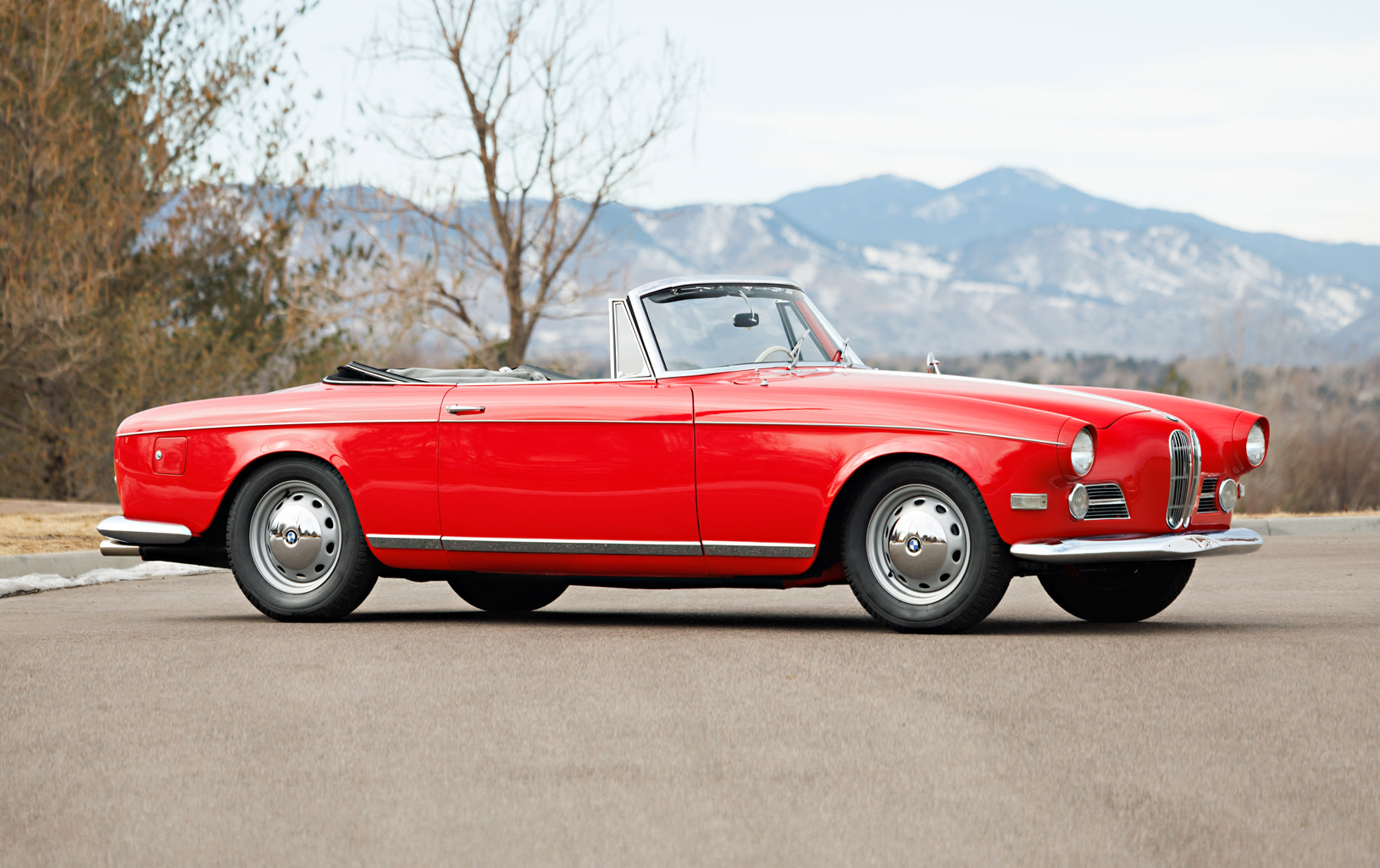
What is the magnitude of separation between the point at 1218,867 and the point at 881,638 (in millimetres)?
3324

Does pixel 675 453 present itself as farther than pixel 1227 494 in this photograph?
No

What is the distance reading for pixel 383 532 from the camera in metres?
7.96

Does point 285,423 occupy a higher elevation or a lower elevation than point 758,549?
higher

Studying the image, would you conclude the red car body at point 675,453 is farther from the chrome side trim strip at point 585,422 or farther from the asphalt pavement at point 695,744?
the asphalt pavement at point 695,744

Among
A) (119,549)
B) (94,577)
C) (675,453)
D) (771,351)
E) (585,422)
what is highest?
(771,351)

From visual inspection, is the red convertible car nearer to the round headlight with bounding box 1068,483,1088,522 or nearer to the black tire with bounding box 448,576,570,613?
the round headlight with bounding box 1068,483,1088,522

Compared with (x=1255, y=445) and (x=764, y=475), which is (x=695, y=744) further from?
(x=1255, y=445)

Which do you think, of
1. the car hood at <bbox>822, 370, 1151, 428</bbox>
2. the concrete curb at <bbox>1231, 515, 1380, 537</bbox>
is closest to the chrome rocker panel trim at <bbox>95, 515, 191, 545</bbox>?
the car hood at <bbox>822, 370, 1151, 428</bbox>

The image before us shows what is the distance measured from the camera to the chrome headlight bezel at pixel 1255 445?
7824 millimetres

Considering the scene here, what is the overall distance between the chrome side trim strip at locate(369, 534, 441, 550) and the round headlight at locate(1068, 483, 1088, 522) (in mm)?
3025

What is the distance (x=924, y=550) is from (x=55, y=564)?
760 centimetres

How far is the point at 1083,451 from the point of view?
6852 mm

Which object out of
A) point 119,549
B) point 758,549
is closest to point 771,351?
Result: point 758,549

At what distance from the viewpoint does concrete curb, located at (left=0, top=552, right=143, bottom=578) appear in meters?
11.5
